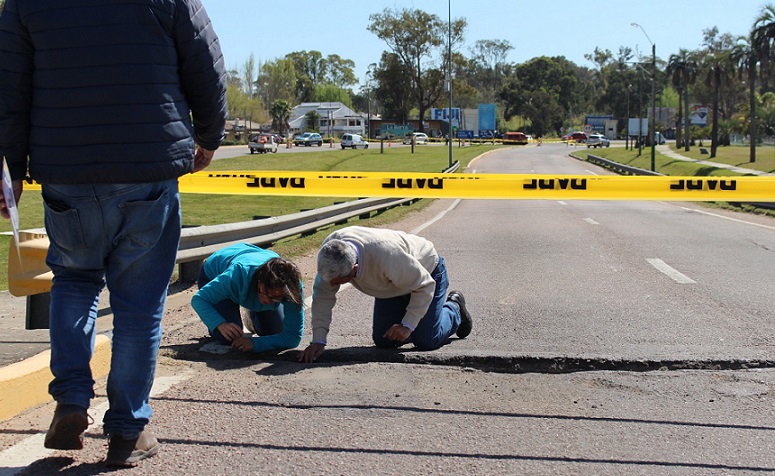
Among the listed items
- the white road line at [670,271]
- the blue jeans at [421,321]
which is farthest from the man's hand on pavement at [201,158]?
the white road line at [670,271]

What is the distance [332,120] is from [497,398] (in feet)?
405

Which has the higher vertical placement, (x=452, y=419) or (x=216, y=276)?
(x=216, y=276)

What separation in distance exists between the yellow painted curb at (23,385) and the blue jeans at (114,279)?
0.72 meters

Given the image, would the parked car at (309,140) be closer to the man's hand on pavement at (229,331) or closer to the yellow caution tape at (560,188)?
the yellow caution tape at (560,188)

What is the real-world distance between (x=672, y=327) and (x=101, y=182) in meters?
5.00

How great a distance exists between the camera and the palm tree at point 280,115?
111875mm

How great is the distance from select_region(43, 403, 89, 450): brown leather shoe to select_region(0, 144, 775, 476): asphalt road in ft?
0.49

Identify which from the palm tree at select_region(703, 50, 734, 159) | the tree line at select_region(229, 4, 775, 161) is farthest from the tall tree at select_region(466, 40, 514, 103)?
the palm tree at select_region(703, 50, 734, 159)

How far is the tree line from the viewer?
79938mm

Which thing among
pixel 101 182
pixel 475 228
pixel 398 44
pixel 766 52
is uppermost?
pixel 398 44

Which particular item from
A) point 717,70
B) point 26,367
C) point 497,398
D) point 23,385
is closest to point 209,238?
point 26,367

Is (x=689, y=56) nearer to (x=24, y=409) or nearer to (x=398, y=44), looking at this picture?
(x=398, y=44)

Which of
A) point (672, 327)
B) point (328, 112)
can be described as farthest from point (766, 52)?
point (328, 112)

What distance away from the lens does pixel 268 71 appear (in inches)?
5022
